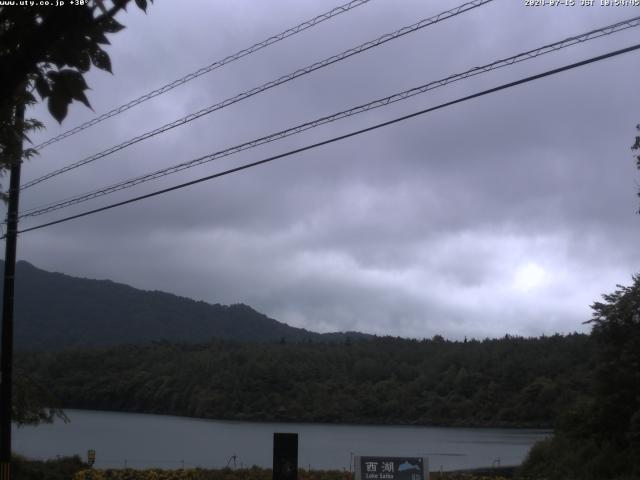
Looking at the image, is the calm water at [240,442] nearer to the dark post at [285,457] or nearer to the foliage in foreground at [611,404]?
the foliage in foreground at [611,404]

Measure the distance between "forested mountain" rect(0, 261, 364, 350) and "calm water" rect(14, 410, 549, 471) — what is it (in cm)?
6078

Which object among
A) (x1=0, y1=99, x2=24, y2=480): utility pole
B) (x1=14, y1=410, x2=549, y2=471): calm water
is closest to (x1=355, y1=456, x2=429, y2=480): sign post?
(x1=0, y1=99, x2=24, y2=480): utility pole

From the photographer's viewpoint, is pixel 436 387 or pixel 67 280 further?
pixel 67 280

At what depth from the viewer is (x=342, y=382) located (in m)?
61.9

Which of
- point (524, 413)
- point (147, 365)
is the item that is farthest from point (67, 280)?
point (524, 413)

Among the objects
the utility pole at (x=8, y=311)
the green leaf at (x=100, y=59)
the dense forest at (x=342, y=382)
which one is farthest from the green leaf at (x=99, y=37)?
the dense forest at (x=342, y=382)

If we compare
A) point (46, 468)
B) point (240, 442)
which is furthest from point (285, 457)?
point (240, 442)

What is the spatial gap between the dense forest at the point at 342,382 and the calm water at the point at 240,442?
1841mm

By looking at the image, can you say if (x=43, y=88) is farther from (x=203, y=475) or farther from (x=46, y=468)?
(x=46, y=468)

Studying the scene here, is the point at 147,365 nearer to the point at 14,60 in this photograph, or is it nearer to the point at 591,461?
the point at 591,461

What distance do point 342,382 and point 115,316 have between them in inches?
3913

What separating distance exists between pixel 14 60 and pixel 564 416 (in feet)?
90.7

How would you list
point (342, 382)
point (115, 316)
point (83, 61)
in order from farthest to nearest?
1. point (115, 316)
2. point (342, 382)
3. point (83, 61)

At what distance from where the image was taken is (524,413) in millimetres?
55188
